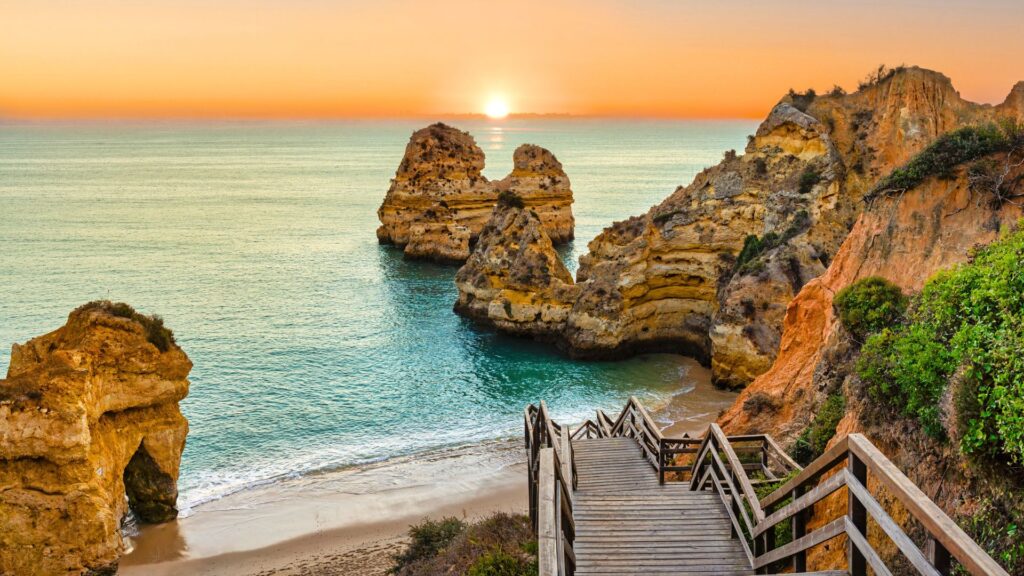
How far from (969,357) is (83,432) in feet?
57.8

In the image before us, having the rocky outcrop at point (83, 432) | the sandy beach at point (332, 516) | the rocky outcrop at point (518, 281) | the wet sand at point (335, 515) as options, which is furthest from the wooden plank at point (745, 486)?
the rocky outcrop at point (518, 281)

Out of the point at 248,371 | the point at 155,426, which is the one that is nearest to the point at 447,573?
the point at 155,426

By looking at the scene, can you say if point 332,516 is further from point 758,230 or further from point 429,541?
point 758,230

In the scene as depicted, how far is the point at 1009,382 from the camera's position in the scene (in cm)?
677

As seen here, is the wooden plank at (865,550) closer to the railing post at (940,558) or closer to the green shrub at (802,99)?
the railing post at (940,558)

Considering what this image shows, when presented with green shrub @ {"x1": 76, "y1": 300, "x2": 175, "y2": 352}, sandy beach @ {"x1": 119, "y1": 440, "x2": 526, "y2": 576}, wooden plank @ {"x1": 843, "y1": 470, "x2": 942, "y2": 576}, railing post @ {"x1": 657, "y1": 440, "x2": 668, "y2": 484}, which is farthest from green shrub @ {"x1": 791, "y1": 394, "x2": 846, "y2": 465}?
green shrub @ {"x1": 76, "y1": 300, "x2": 175, "y2": 352}

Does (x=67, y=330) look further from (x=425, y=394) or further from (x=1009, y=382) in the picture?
(x=1009, y=382)

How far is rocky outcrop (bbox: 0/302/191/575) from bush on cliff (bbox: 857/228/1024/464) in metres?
16.7

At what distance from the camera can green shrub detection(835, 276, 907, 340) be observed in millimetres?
12398

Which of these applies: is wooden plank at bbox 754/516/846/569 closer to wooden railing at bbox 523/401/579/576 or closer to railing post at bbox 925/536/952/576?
railing post at bbox 925/536/952/576

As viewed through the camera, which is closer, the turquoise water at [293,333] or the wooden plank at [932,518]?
the wooden plank at [932,518]

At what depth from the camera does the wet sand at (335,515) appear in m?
19.8

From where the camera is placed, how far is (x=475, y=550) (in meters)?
13.7

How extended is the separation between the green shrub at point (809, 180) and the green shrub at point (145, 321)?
1068 inches
